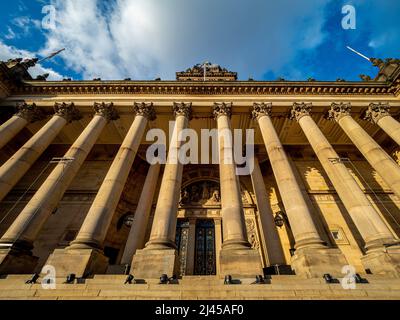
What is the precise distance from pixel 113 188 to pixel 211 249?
9051mm

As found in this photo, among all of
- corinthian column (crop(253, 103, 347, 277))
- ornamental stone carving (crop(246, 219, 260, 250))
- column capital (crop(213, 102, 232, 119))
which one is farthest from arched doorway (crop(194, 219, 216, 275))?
column capital (crop(213, 102, 232, 119))

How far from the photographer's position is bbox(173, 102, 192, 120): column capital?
14825mm

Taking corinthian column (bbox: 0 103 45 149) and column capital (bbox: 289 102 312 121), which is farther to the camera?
column capital (bbox: 289 102 312 121)

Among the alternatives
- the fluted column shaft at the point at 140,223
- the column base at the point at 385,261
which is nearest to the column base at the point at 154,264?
the fluted column shaft at the point at 140,223

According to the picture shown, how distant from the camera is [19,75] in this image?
1628 centimetres

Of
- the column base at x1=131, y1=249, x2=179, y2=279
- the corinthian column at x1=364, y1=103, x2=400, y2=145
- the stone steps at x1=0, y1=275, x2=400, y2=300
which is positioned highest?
the corinthian column at x1=364, y1=103, x2=400, y2=145

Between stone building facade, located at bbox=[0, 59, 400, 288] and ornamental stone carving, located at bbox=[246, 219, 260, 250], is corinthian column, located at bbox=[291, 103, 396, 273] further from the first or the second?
ornamental stone carving, located at bbox=[246, 219, 260, 250]

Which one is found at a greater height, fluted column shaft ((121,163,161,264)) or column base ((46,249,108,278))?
fluted column shaft ((121,163,161,264))

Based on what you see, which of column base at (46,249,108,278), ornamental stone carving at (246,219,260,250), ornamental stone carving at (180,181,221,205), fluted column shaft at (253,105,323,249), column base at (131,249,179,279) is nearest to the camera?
column base at (131,249,179,279)

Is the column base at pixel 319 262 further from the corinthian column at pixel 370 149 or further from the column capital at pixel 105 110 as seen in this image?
the column capital at pixel 105 110

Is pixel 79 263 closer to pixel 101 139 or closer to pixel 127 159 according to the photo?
pixel 127 159

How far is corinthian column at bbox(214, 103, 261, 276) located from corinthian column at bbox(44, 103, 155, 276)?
5226mm

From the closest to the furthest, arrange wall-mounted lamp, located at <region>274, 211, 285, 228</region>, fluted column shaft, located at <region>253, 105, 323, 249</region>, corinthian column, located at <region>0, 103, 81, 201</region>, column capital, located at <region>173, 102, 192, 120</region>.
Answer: fluted column shaft, located at <region>253, 105, 323, 249</region>, corinthian column, located at <region>0, 103, 81, 201</region>, column capital, located at <region>173, 102, 192, 120</region>, wall-mounted lamp, located at <region>274, 211, 285, 228</region>

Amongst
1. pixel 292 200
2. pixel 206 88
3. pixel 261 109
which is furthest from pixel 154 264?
pixel 206 88
